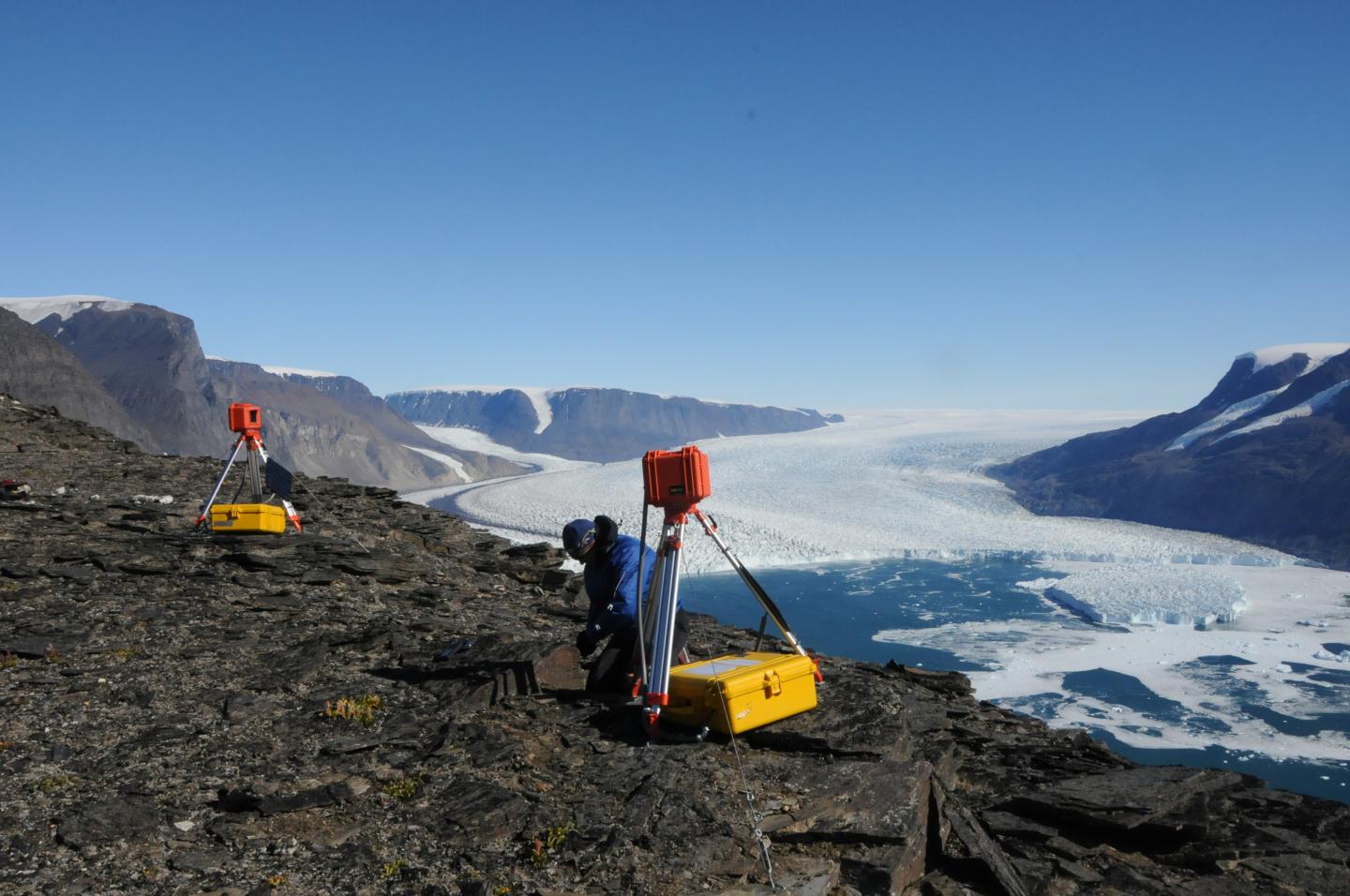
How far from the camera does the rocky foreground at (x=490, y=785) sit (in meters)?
3.75

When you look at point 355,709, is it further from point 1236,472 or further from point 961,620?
point 1236,472

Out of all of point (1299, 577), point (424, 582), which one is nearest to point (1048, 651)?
point (1299, 577)

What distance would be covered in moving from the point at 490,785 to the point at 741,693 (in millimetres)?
1381

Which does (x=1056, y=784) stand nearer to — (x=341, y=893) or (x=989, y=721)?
(x=989, y=721)

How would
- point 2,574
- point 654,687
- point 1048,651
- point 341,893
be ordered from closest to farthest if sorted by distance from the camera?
point 341,893 < point 654,687 < point 2,574 < point 1048,651

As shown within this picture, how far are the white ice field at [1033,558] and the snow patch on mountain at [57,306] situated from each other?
94.0 metres

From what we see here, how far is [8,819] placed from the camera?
3902mm

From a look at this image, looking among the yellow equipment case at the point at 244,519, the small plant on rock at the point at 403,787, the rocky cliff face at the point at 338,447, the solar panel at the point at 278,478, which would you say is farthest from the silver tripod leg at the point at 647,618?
the rocky cliff face at the point at 338,447

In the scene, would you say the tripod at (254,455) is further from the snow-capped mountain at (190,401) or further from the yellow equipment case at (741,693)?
the snow-capped mountain at (190,401)

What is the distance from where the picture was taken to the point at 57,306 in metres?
140

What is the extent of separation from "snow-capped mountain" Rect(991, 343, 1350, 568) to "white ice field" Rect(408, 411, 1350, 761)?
3.83 metres

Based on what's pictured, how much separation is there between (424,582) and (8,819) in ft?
19.1

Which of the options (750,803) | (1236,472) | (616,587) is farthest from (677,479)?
(1236,472)

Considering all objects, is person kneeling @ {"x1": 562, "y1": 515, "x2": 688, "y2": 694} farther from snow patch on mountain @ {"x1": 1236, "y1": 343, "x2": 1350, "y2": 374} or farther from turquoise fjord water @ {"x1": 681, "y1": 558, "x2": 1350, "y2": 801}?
snow patch on mountain @ {"x1": 1236, "y1": 343, "x2": 1350, "y2": 374}
